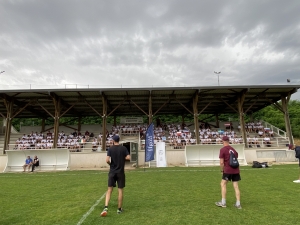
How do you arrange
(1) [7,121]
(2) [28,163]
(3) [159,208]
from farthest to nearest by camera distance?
(1) [7,121], (2) [28,163], (3) [159,208]

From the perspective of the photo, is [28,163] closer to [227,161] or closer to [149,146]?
[149,146]

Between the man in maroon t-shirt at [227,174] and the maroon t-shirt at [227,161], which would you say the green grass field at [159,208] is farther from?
the maroon t-shirt at [227,161]

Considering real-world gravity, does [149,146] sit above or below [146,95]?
below

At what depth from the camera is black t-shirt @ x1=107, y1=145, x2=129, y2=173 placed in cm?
480

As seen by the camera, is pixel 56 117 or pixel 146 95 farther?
pixel 146 95

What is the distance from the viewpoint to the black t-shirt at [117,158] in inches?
189

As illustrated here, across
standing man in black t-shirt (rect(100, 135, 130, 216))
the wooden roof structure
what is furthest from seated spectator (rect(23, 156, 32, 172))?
standing man in black t-shirt (rect(100, 135, 130, 216))

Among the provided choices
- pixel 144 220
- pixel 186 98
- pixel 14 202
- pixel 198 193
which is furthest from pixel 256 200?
pixel 186 98

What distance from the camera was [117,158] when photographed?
4820 mm

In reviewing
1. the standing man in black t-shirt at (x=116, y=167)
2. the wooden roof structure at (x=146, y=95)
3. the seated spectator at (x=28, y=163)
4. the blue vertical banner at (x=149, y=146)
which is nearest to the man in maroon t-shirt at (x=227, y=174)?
the standing man in black t-shirt at (x=116, y=167)

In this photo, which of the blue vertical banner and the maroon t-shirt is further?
the blue vertical banner

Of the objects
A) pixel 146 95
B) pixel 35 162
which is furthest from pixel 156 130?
pixel 35 162

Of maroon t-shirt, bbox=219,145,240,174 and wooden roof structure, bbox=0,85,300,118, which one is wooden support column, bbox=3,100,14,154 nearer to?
wooden roof structure, bbox=0,85,300,118

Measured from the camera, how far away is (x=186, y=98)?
2194 centimetres
